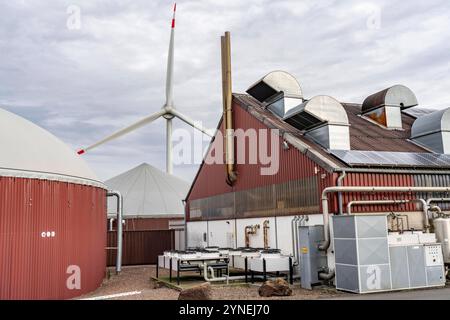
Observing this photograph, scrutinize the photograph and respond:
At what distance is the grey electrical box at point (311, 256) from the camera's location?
21047mm

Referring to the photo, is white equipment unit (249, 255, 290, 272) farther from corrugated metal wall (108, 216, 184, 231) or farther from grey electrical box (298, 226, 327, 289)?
corrugated metal wall (108, 216, 184, 231)

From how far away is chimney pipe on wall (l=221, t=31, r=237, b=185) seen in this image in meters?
31.9

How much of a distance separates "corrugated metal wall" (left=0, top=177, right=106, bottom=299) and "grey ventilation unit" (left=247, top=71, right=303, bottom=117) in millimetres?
15611

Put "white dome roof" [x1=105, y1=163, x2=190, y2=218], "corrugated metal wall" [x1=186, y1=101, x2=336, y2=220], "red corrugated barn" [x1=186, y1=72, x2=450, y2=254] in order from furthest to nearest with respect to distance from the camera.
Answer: "white dome roof" [x1=105, y1=163, x2=190, y2=218], "corrugated metal wall" [x1=186, y1=101, x2=336, y2=220], "red corrugated barn" [x1=186, y1=72, x2=450, y2=254]

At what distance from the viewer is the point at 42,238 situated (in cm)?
1950

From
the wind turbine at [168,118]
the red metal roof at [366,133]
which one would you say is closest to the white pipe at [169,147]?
the wind turbine at [168,118]

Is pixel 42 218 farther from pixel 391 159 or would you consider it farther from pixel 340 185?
pixel 391 159

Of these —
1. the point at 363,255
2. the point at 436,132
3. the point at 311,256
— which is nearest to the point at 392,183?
the point at 363,255

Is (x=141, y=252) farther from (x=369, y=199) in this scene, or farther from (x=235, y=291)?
(x=369, y=199)

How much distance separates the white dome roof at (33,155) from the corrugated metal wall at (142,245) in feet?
55.4

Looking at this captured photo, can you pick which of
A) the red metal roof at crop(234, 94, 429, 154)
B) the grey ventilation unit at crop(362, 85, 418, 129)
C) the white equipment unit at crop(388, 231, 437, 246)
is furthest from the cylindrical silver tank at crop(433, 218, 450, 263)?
the grey ventilation unit at crop(362, 85, 418, 129)

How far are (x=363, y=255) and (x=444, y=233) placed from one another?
5.81 metres

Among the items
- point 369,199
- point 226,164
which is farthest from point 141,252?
point 369,199
